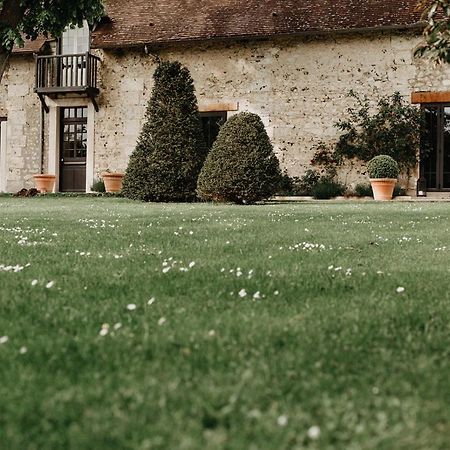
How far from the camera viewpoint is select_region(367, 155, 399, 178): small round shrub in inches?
695

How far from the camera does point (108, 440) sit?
5.19 feet

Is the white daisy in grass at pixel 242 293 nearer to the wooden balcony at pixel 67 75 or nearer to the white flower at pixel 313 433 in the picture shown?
the white flower at pixel 313 433

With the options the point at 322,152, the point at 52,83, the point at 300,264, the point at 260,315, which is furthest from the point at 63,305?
the point at 52,83

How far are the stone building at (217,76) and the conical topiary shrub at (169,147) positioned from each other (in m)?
4.08

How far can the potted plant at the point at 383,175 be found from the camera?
57.9 ft

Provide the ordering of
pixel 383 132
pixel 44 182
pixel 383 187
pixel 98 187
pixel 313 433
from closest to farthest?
pixel 313 433 → pixel 383 187 → pixel 383 132 → pixel 98 187 → pixel 44 182

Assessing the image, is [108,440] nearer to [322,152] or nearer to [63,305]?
[63,305]

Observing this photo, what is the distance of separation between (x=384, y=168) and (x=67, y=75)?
37.1 feet

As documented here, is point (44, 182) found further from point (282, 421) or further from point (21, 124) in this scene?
point (282, 421)

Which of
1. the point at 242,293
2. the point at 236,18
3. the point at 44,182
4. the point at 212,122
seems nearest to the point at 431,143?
the point at 212,122

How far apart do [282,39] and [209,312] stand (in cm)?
1843

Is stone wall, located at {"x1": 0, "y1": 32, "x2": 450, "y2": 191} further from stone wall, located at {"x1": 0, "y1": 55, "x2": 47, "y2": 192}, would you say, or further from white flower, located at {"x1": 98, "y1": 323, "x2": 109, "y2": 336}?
white flower, located at {"x1": 98, "y1": 323, "x2": 109, "y2": 336}

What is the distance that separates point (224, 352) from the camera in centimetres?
233

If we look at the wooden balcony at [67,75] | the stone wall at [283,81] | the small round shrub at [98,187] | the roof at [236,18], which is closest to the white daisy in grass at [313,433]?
the stone wall at [283,81]
